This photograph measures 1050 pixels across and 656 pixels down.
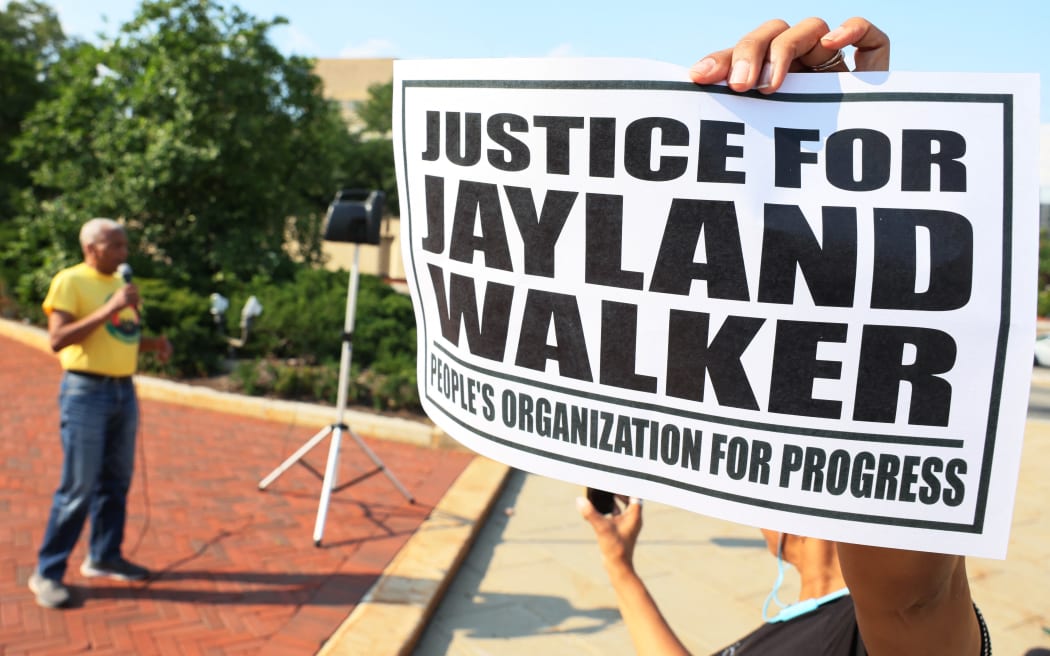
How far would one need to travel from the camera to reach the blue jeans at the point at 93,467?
4074 millimetres

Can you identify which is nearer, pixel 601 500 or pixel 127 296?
pixel 601 500

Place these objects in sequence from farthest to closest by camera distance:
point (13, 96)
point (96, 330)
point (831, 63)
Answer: point (13, 96) < point (96, 330) < point (831, 63)

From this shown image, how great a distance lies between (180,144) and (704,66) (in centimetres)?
1261

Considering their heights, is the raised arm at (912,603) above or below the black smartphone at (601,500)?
above

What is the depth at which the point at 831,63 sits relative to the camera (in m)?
1.16

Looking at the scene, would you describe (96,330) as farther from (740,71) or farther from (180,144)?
(180,144)

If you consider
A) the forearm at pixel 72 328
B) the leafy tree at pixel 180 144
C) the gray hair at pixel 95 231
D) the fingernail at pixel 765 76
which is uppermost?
the leafy tree at pixel 180 144

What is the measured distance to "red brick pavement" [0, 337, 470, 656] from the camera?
3953 millimetres

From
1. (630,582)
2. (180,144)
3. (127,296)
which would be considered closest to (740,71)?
(630,582)

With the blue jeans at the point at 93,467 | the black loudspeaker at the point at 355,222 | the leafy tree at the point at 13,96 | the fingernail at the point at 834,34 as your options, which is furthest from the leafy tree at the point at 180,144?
the fingernail at the point at 834,34

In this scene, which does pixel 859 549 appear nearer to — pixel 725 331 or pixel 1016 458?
pixel 1016 458

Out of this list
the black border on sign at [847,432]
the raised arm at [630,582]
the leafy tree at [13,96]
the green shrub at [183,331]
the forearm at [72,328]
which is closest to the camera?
the black border on sign at [847,432]

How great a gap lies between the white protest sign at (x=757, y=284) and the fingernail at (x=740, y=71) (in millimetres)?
51

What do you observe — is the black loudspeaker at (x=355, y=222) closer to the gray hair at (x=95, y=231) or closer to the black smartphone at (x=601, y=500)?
the gray hair at (x=95, y=231)
